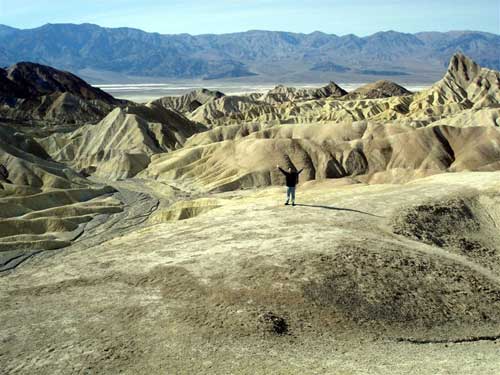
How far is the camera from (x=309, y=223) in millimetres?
29766

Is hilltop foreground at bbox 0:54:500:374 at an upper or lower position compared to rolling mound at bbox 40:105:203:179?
upper

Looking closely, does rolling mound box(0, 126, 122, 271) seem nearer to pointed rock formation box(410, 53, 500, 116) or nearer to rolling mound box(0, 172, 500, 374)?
rolling mound box(0, 172, 500, 374)

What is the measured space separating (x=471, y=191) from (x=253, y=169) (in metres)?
45.1

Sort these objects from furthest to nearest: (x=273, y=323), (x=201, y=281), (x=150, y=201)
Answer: (x=150, y=201) < (x=201, y=281) < (x=273, y=323)

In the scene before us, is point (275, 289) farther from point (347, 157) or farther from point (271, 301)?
point (347, 157)

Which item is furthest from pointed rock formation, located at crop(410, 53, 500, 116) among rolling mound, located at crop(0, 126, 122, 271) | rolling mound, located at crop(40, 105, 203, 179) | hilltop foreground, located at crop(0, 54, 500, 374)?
hilltop foreground, located at crop(0, 54, 500, 374)

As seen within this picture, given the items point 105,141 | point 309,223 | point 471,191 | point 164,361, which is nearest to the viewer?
point 164,361

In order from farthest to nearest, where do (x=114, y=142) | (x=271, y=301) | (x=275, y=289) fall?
1. (x=114, y=142)
2. (x=275, y=289)
3. (x=271, y=301)

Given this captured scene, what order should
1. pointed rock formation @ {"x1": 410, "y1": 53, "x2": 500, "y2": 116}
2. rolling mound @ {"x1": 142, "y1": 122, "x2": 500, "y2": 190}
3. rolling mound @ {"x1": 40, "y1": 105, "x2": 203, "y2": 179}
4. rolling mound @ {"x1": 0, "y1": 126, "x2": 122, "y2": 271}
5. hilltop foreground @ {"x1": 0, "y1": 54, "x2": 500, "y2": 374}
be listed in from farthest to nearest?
pointed rock formation @ {"x1": 410, "y1": 53, "x2": 500, "y2": 116}, rolling mound @ {"x1": 40, "y1": 105, "x2": 203, "y2": 179}, rolling mound @ {"x1": 142, "y1": 122, "x2": 500, "y2": 190}, rolling mound @ {"x1": 0, "y1": 126, "x2": 122, "y2": 271}, hilltop foreground @ {"x1": 0, "y1": 54, "x2": 500, "y2": 374}

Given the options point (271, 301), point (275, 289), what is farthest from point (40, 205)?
point (271, 301)

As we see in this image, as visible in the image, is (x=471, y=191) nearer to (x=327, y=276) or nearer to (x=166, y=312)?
(x=327, y=276)

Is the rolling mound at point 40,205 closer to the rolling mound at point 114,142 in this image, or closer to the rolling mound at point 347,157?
the rolling mound at point 114,142

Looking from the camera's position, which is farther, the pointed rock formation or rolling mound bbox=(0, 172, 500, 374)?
the pointed rock formation

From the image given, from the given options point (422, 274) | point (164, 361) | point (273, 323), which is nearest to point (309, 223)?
point (422, 274)
